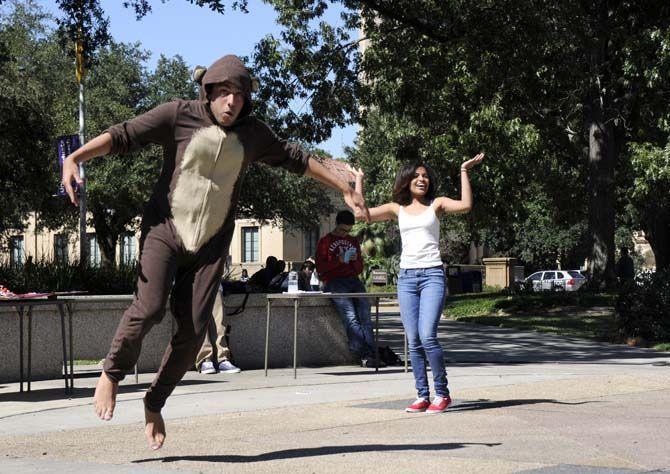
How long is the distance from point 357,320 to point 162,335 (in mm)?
2218

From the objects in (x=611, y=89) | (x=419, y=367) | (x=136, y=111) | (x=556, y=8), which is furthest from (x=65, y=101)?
(x=419, y=367)

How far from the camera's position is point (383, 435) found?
6828mm

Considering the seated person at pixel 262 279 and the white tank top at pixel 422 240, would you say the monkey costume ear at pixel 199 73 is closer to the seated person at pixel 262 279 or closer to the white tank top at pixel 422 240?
the white tank top at pixel 422 240

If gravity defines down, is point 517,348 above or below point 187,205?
below

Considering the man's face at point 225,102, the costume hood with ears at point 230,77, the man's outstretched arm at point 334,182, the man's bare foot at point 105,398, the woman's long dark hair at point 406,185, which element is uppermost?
the costume hood with ears at point 230,77

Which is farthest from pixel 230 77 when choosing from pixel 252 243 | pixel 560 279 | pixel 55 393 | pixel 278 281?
pixel 252 243

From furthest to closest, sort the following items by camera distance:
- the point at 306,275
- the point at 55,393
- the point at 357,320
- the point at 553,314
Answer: the point at 306,275
the point at 553,314
the point at 357,320
the point at 55,393

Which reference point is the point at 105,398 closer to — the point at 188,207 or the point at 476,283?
the point at 188,207

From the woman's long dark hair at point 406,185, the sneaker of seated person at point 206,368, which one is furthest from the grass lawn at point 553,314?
the woman's long dark hair at point 406,185

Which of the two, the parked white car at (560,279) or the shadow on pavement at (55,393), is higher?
the parked white car at (560,279)

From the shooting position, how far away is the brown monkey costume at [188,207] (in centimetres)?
560

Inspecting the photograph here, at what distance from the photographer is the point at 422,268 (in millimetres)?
8312

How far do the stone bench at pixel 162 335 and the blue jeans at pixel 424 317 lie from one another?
11.7 feet

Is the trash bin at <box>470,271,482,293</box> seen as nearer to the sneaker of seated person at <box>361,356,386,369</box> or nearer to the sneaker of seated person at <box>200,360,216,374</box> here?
the sneaker of seated person at <box>361,356,386,369</box>
